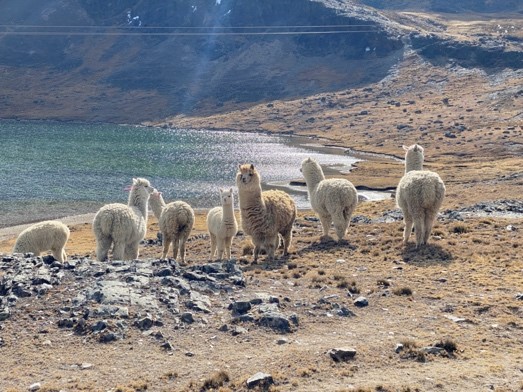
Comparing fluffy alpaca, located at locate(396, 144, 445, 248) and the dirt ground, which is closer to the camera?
the dirt ground

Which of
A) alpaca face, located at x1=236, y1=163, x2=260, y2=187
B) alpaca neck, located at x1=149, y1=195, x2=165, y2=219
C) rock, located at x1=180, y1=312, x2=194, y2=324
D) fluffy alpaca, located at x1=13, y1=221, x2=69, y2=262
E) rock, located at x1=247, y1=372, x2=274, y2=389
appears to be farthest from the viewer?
alpaca neck, located at x1=149, y1=195, x2=165, y2=219

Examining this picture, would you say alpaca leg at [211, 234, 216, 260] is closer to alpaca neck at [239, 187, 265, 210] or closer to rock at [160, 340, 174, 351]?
alpaca neck at [239, 187, 265, 210]

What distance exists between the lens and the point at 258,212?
67.3ft

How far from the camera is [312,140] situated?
142375 mm

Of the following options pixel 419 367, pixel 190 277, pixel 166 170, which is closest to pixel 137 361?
pixel 190 277

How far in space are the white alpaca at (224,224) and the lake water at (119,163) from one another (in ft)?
126

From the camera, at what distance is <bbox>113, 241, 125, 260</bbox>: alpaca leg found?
20.7 metres

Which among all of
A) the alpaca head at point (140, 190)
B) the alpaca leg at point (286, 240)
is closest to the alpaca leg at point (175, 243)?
the alpaca head at point (140, 190)

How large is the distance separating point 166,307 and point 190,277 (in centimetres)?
199

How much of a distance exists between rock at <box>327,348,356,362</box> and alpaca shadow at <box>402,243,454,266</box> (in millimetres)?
7863

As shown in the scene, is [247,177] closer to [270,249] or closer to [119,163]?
[270,249]

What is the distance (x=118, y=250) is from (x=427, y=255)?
11.1 meters

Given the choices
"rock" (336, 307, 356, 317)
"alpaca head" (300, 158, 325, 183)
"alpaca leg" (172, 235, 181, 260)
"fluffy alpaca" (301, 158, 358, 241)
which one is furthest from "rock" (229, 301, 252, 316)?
"alpaca head" (300, 158, 325, 183)

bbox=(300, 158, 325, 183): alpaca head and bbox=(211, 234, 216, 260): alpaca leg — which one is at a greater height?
bbox=(300, 158, 325, 183): alpaca head
